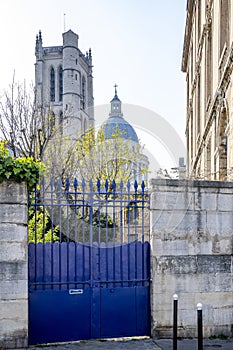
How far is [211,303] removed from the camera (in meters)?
8.03

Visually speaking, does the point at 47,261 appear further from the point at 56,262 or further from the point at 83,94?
the point at 83,94

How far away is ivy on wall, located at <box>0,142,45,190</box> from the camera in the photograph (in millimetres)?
7238

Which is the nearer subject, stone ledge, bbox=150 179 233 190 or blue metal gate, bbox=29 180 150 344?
blue metal gate, bbox=29 180 150 344

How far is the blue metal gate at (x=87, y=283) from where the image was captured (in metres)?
7.50

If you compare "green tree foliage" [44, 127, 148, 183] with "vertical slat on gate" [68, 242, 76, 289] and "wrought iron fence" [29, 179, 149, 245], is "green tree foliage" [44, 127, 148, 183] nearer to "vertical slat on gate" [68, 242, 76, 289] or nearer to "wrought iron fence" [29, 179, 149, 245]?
"wrought iron fence" [29, 179, 149, 245]

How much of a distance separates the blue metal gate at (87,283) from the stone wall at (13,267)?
0.23 meters

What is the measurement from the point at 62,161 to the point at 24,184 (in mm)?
9334

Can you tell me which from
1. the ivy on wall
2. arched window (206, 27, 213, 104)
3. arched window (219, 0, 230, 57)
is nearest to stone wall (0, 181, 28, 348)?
the ivy on wall

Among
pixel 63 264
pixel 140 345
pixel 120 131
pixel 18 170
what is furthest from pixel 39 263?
pixel 120 131

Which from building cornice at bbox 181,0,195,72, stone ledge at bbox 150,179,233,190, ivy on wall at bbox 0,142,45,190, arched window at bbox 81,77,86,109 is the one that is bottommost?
stone ledge at bbox 150,179,233,190

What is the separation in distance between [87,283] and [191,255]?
2.01m

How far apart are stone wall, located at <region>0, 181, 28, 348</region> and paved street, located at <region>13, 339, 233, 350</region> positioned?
444 mm

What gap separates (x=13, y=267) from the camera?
23.7 feet

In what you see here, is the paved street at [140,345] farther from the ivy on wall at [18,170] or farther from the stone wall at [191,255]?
the ivy on wall at [18,170]
